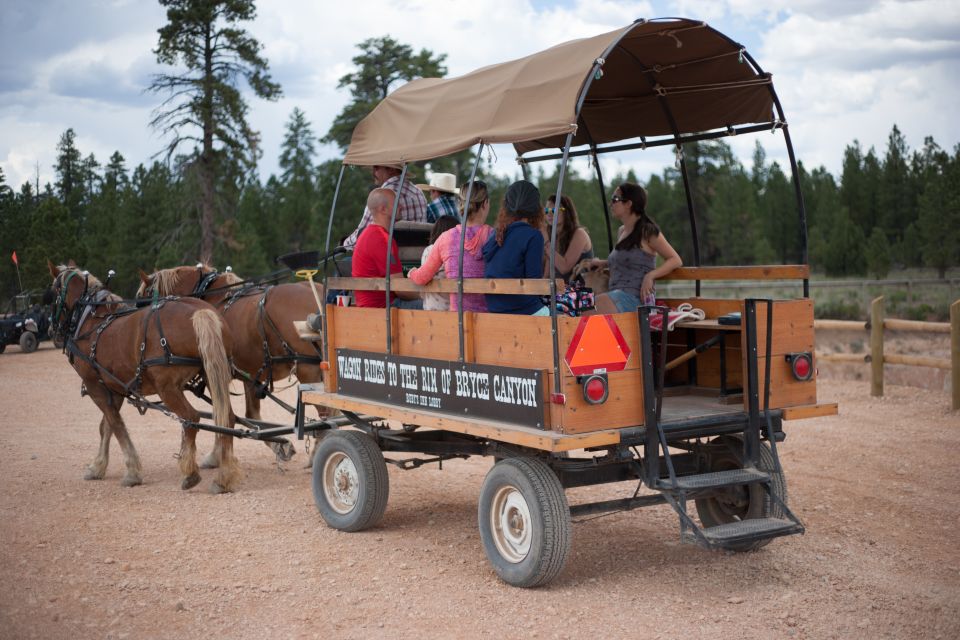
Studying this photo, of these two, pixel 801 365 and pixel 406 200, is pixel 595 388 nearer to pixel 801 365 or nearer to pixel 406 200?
pixel 801 365

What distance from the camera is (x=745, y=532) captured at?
5406 mm

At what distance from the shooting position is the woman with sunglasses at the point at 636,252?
6883mm

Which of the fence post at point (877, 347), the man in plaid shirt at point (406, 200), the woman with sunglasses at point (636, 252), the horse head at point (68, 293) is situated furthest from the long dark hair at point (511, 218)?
the fence post at point (877, 347)

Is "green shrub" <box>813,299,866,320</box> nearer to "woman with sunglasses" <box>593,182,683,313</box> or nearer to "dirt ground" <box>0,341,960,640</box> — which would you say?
"dirt ground" <box>0,341,960,640</box>

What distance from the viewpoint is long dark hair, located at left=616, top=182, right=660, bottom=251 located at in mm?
6922

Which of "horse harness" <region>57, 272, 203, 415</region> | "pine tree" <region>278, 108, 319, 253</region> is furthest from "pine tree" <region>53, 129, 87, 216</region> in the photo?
"horse harness" <region>57, 272, 203, 415</region>

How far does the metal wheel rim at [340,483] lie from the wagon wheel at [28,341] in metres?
20.0

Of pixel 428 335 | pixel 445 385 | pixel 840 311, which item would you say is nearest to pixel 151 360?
pixel 428 335

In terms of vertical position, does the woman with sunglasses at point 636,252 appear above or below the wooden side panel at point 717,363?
above

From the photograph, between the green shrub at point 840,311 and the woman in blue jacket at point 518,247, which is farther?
the green shrub at point 840,311

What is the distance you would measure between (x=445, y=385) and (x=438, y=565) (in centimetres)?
→ 126

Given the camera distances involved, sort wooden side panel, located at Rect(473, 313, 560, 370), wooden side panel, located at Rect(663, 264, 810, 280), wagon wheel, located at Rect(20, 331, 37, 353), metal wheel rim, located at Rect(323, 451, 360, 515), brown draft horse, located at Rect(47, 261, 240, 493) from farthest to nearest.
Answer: wagon wheel, located at Rect(20, 331, 37, 353) < brown draft horse, located at Rect(47, 261, 240, 493) < metal wheel rim, located at Rect(323, 451, 360, 515) < wooden side panel, located at Rect(663, 264, 810, 280) < wooden side panel, located at Rect(473, 313, 560, 370)

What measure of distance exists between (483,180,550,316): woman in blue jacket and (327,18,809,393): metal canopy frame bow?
1.04 ft

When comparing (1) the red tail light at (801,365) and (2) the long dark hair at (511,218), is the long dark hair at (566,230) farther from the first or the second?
(1) the red tail light at (801,365)
